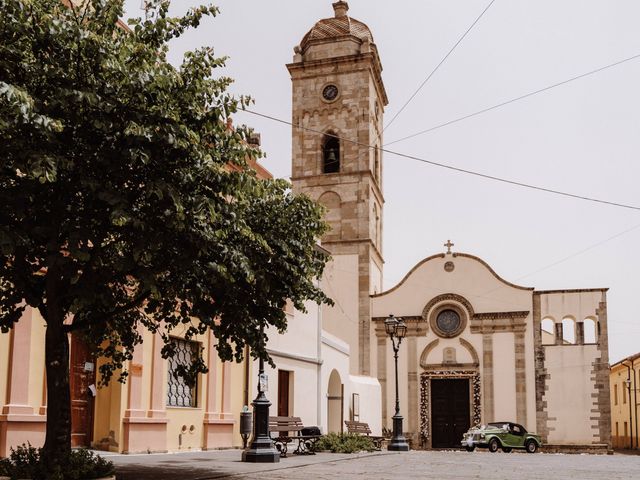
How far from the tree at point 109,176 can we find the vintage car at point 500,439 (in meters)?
22.4

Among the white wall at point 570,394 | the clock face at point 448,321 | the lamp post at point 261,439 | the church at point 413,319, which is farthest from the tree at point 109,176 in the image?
the clock face at point 448,321

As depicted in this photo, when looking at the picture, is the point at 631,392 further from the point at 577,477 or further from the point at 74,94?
the point at 74,94

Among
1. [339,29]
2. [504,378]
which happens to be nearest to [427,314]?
[504,378]

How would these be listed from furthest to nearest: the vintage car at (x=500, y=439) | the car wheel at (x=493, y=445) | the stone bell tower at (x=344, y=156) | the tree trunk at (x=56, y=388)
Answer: the stone bell tower at (x=344, y=156) < the car wheel at (x=493, y=445) < the vintage car at (x=500, y=439) < the tree trunk at (x=56, y=388)

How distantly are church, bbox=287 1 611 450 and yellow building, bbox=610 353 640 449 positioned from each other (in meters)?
16.8

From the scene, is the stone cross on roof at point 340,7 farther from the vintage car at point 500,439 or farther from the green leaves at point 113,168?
the green leaves at point 113,168

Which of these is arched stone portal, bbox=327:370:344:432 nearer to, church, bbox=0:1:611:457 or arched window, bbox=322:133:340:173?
church, bbox=0:1:611:457

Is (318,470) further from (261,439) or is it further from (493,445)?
(493,445)

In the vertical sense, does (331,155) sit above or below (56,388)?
above

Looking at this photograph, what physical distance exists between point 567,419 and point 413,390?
24.3ft

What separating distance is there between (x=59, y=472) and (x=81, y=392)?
7.56 metres

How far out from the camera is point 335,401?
31.9m

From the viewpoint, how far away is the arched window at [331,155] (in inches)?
1740

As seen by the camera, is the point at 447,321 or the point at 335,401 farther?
the point at 447,321
